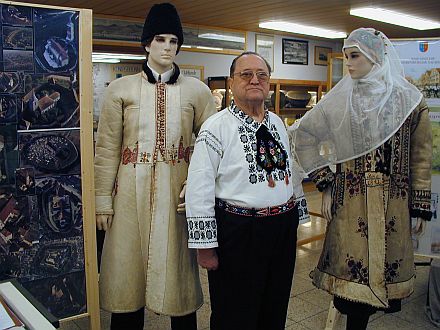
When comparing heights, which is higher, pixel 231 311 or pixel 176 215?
pixel 176 215

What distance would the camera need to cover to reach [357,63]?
2018mm

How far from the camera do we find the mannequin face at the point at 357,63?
2.01 m

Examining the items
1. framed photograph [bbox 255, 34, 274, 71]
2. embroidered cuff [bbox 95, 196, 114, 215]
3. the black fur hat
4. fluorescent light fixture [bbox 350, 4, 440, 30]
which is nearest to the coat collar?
the black fur hat

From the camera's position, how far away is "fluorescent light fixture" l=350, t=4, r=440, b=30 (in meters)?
4.86

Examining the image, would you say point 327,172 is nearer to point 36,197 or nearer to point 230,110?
point 230,110

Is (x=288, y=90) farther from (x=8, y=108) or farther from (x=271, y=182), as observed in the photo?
(x=8, y=108)

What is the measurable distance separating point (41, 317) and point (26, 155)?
95cm

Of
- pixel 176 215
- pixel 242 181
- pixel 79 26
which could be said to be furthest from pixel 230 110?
pixel 79 26

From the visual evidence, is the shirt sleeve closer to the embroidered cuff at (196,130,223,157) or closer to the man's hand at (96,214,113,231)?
the embroidered cuff at (196,130,223,157)

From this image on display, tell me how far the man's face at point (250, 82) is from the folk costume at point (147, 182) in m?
0.32

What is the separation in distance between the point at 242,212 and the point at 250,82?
0.48 metres

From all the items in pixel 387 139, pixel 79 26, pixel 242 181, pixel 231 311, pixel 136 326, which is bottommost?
pixel 136 326

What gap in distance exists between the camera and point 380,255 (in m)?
2.00

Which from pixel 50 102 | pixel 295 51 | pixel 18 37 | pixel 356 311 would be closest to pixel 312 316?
pixel 356 311
